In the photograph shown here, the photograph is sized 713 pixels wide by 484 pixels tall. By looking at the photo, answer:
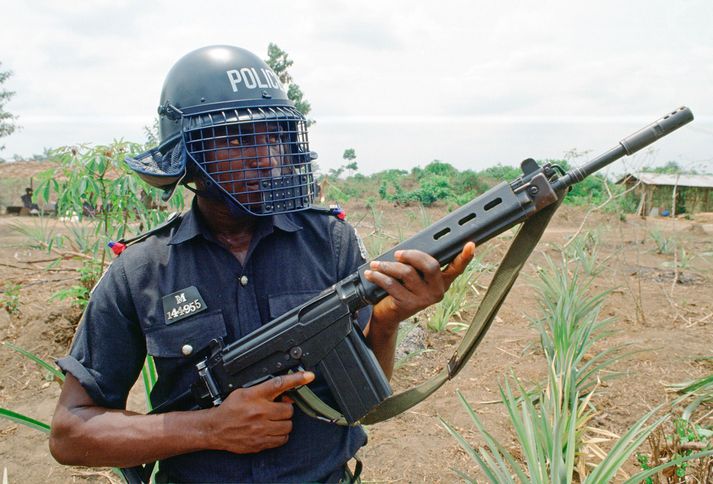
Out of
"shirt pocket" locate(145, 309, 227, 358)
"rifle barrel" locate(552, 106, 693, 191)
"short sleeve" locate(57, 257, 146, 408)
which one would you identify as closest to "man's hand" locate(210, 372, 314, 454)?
"shirt pocket" locate(145, 309, 227, 358)

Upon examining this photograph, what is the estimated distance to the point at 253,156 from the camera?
146 centimetres

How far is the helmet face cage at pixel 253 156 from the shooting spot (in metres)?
1.44

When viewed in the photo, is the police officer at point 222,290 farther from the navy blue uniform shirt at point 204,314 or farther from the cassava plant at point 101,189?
the cassava plant at point 101,189

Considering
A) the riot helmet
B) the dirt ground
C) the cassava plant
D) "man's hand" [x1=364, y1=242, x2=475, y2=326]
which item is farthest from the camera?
the cassava plant

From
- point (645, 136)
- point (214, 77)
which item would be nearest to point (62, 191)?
point (214, 77)

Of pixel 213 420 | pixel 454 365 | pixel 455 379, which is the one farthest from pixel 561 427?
pixel 455 379

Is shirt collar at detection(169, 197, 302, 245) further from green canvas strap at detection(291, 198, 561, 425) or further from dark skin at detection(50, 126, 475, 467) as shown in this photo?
green canvas strap at detection(291, 198, 561, 425)

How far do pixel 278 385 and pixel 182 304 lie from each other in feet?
1.22

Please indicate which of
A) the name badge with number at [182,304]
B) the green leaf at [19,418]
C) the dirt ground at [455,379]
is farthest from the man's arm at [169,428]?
the dirt ground at [455,379]

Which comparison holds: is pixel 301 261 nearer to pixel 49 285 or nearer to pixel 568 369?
pixel 568 369

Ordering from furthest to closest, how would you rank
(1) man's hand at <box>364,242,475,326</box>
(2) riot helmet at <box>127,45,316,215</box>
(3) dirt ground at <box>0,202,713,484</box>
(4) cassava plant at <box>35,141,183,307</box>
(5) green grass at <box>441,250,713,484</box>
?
(4) cassava plant at <box>35,141,183,307</box> < (3) dirt ground at <box>0,202,713,484</box> < (5) green grass at <box>441,250,713,484</box> < (2) riot helmet at <box>127,45,316,215</box> < (1) man's hand at <box>364,242,475,326</box>

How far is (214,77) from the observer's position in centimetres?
159

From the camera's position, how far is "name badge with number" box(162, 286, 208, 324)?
1437 millimetres

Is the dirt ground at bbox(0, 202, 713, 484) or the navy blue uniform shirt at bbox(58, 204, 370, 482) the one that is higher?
the navy blue uniform shirt at bbox(58, 204, 370, 482)
